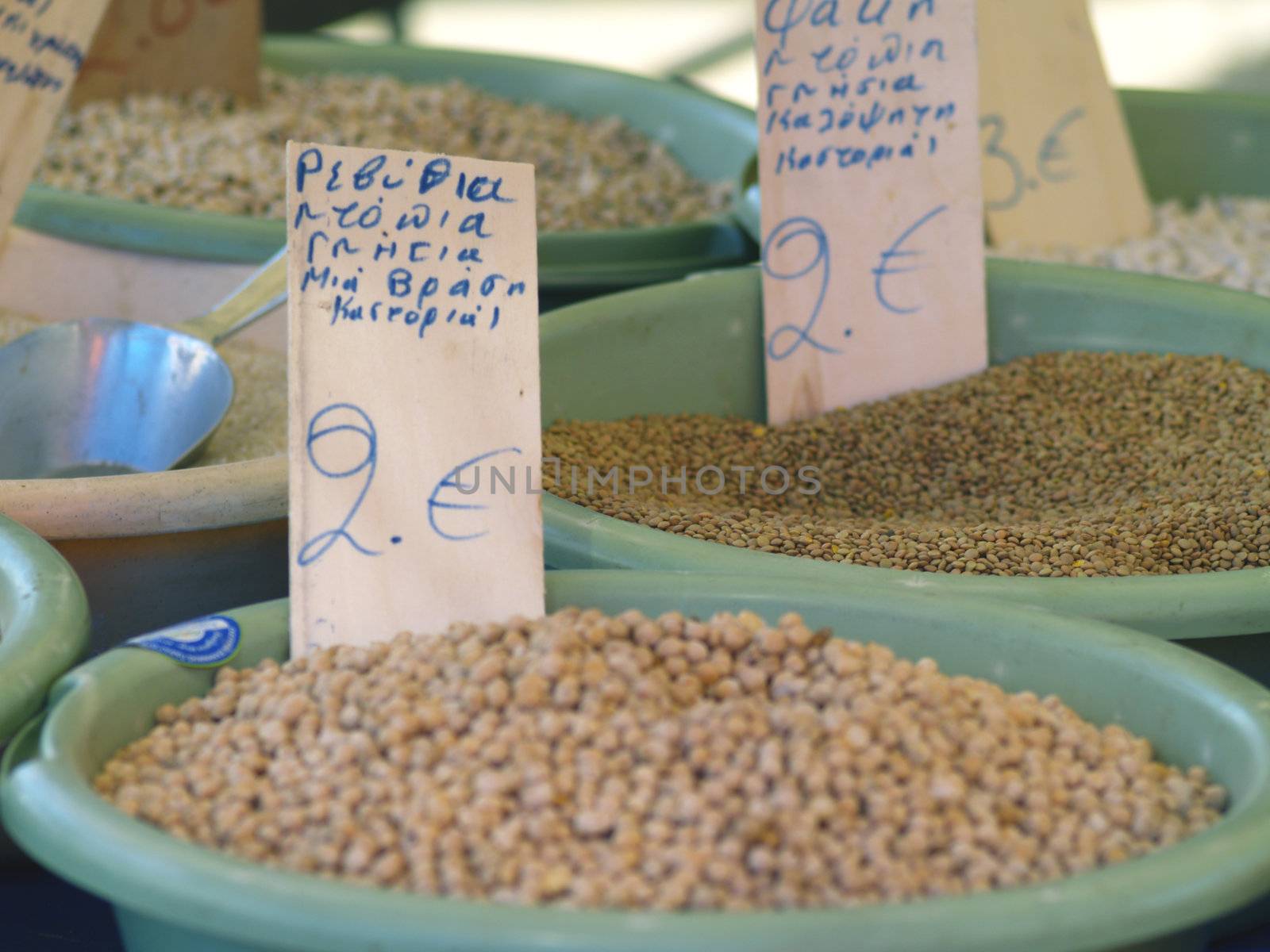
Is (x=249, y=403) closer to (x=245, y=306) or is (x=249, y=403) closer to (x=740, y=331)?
(x=245, y=306)

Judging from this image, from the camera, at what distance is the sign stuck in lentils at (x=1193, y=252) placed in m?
1.54

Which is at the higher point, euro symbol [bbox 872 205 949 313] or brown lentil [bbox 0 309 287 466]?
euro symbol [bbox 872 205 949 313]

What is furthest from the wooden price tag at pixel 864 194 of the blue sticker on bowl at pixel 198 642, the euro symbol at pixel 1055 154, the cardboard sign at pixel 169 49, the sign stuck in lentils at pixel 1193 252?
the cardboard sign at pixel 169 49

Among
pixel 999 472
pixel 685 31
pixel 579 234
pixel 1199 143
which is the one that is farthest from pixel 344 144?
pixel 685 31

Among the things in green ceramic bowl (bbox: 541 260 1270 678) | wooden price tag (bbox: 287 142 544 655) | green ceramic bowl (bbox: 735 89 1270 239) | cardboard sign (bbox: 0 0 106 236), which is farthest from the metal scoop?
green ceramic bowl (bbox: 735 89 1270 239)

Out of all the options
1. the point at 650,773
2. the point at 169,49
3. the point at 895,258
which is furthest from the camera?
the point at 169,49

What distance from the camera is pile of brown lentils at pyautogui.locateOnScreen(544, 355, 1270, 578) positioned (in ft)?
3.19

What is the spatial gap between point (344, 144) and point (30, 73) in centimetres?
62

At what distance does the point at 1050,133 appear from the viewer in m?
1.65

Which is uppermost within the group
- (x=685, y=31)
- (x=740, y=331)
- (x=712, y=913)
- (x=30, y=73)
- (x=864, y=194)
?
(x=685, y=31)

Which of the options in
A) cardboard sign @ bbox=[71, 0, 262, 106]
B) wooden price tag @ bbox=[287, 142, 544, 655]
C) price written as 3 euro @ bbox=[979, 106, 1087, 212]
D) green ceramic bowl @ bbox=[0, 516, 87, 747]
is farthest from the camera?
cardboard sign @ bbox=[71, 0, 262, 106]

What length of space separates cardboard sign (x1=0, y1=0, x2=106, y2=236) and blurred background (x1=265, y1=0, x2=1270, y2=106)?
275cm

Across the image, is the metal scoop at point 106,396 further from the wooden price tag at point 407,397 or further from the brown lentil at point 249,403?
the wooden price tag at point 407,397

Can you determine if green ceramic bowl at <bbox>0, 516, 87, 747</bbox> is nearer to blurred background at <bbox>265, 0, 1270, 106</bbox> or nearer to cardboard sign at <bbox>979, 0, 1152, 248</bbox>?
cardboard sign at <bbox>979, 0, 1152, 248</bbox>
